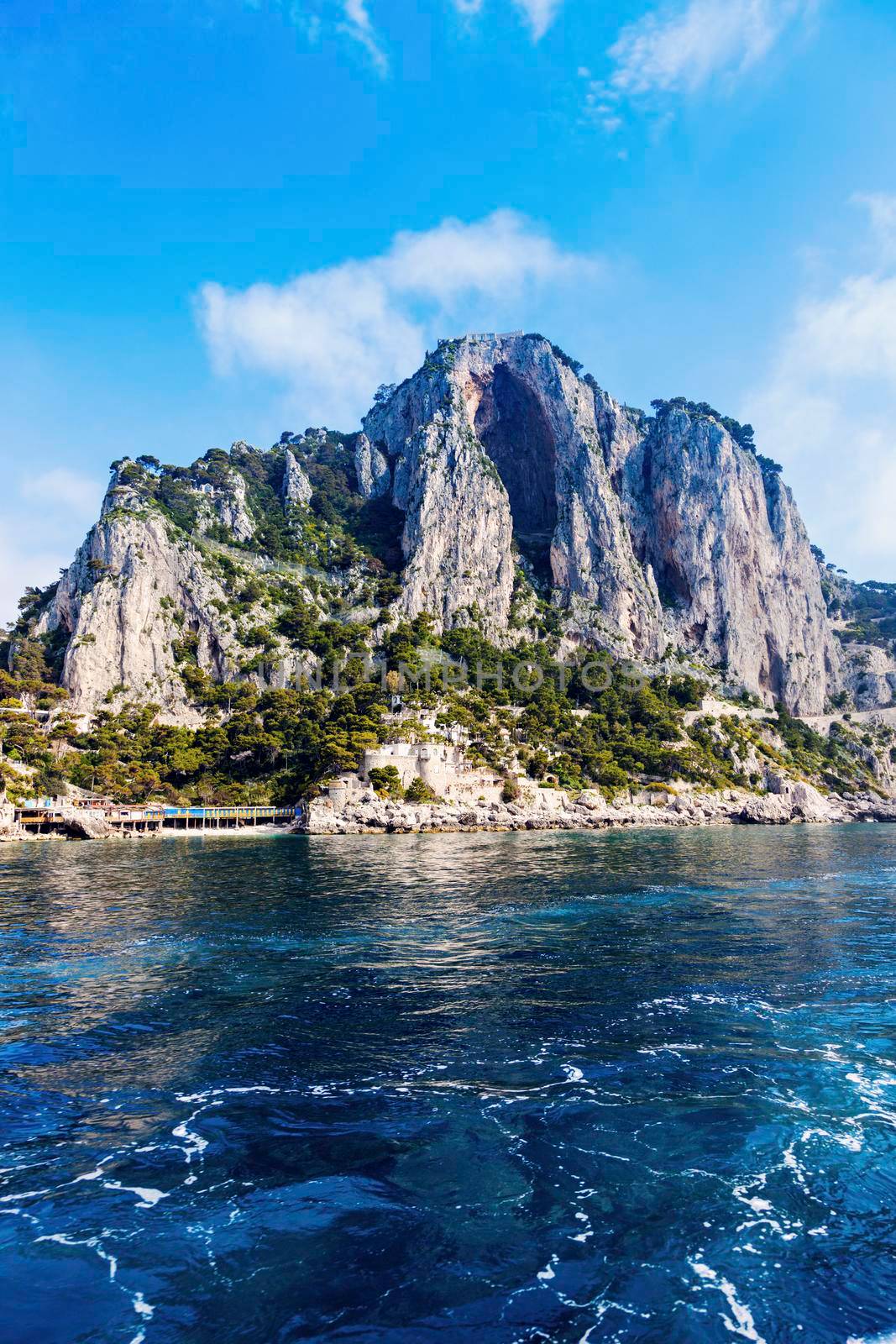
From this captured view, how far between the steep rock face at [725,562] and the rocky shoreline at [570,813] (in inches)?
1719

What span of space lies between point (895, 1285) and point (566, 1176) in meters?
3.34

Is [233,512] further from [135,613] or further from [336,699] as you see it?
[336,699]

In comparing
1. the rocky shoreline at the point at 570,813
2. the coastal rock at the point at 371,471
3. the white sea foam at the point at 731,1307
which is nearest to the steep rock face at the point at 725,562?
the rocky shoreline at the point at 570,813

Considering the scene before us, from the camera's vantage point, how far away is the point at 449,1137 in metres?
9.49

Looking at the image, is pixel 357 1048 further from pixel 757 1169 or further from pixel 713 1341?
pixel 713 1341

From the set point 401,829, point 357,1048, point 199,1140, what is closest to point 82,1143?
point 199,1140

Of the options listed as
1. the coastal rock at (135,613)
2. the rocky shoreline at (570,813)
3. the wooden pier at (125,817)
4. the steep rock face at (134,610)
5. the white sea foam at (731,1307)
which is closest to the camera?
the white sea foam at (731,1307)

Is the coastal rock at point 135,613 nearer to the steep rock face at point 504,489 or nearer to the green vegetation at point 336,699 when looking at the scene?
the green vegetation at point 336,699

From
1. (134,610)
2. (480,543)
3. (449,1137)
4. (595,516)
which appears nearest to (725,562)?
(595,516)

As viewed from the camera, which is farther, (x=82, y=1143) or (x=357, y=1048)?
(x=357, y=1048)

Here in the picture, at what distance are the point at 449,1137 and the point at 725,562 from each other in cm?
14241

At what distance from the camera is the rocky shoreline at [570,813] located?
226ft

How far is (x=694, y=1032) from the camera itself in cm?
1327

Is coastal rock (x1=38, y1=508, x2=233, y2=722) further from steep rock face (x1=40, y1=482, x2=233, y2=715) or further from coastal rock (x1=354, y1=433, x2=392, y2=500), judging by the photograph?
coastal rock (x1=354, y1=433, x2=392, y2=500)
